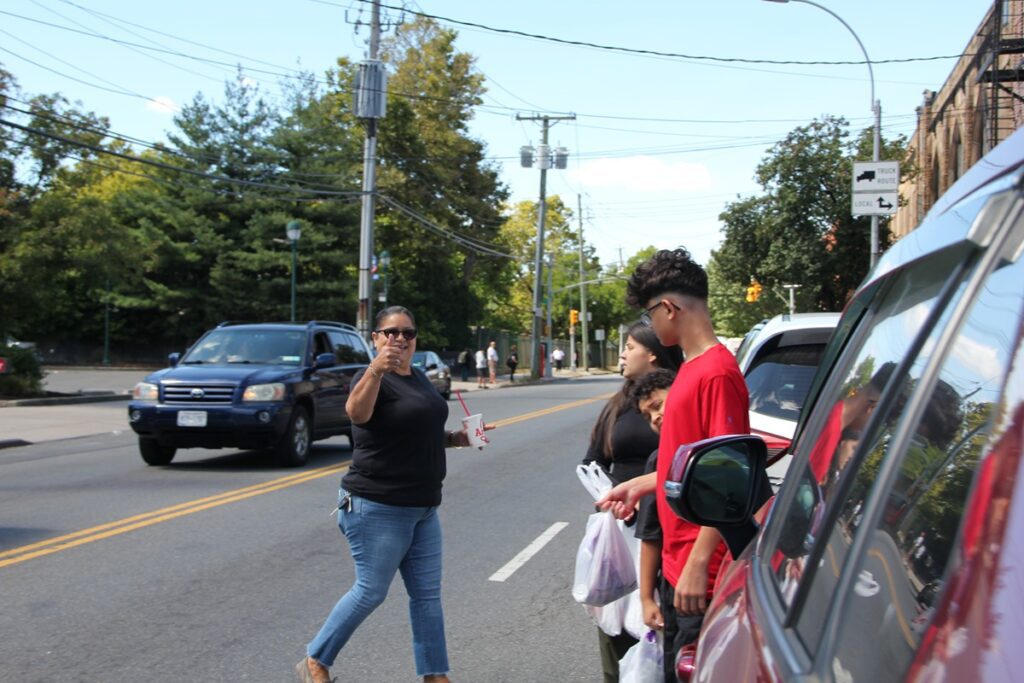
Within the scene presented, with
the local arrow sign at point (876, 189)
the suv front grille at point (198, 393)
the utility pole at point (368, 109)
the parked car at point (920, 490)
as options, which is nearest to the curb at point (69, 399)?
the utility pole at point (368, 109)

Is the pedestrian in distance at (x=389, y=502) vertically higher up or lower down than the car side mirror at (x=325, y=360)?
lower down

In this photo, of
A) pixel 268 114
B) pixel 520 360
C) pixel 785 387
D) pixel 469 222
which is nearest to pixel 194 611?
pixel 785 387

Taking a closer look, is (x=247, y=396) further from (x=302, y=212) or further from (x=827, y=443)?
(x=302, y=212)

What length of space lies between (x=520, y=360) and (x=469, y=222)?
18.0 metres

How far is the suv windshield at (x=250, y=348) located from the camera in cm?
1415

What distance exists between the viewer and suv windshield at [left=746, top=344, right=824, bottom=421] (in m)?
7.00

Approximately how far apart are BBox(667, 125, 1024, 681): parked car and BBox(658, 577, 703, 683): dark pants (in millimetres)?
1173

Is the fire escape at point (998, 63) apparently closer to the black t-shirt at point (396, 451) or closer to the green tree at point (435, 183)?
the black t-shirt at point (396, 451)

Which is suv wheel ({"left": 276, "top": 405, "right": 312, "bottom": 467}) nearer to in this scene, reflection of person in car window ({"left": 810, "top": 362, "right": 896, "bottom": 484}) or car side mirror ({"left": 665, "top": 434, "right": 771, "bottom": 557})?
car side mirror ({"left": 665, "top": 434, "right": 771, "bottom": 557})

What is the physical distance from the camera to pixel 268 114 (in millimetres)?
49531

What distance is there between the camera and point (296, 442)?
13648mm

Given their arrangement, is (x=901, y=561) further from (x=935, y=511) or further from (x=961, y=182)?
(x=961, y=182)

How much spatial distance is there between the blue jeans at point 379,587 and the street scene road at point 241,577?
20.2 inches

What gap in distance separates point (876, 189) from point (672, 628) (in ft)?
52.6
